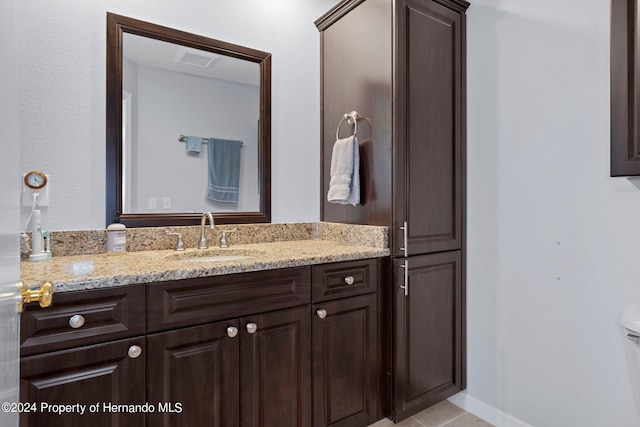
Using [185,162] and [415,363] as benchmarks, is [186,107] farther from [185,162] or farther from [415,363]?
[415,363]

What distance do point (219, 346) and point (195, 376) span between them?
120mm

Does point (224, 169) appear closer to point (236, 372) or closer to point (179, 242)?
point (179, 242)

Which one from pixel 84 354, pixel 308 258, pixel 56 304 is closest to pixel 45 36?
pixel 56 304

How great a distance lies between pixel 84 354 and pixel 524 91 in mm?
2048

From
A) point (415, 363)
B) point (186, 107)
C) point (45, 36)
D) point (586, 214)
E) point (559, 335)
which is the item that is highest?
point (45, 36)

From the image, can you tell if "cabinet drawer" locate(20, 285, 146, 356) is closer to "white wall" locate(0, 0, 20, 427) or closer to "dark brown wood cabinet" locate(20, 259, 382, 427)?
"dark brown wood cabinet" locate(20, 259, 382, 427)

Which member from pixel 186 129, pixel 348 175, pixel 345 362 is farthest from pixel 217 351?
pixel 186 129

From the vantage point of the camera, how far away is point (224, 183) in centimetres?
193

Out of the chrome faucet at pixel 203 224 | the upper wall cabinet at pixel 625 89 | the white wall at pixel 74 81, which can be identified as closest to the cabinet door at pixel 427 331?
the upper wall cabinet at pixel 625 89

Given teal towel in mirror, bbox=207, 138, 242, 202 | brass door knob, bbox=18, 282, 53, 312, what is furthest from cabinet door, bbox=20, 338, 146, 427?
teal towel in mirror, bbox=207, 138, 242, 202

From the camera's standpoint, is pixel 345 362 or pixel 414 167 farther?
pixel 414 167

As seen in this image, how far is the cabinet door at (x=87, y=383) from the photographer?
987mm

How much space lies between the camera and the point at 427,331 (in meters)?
1.79

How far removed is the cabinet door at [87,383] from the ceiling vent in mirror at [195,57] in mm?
1372
